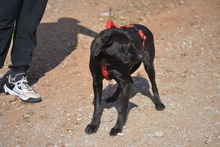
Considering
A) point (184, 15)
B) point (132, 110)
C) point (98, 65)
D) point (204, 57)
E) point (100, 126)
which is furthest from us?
point (184, 15)

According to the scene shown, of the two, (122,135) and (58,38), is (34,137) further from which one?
(58,38)

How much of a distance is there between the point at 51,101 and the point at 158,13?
11.7 feet

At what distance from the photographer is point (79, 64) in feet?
19.4

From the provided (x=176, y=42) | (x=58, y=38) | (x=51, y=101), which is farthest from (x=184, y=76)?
(x=58, y=38)

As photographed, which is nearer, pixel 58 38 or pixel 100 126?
pixel 100 126

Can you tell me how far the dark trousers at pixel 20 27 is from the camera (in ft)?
15.1

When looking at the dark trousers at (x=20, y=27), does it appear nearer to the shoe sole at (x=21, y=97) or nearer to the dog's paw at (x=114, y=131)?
the shoe sole at (x=21, y=97)

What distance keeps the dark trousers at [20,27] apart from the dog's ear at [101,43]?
1324 mm

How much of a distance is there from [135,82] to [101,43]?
1.77m

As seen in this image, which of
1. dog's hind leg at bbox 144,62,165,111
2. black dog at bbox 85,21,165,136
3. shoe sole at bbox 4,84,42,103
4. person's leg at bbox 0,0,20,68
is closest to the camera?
black dog at bbox 85,21,165,136

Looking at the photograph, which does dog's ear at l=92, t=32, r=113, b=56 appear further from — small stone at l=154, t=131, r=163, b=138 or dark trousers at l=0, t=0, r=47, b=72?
dark trousers at l=0, t=0, r=47, b=72

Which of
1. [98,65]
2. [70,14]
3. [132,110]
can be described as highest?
[98,65]

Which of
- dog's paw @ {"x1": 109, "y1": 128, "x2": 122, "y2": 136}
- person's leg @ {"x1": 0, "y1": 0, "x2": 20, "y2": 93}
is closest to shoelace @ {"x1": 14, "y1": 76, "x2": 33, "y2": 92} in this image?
person's leg @ {"x1": 0, "y1": 0, "x2": 20, "y2": 93}

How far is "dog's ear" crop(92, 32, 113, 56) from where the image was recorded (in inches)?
150
